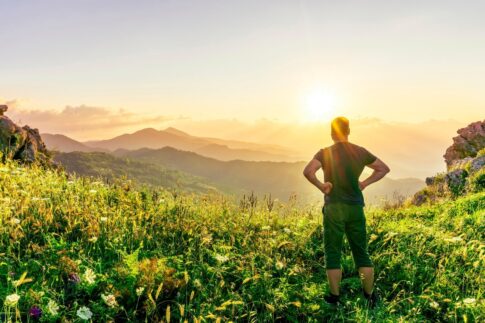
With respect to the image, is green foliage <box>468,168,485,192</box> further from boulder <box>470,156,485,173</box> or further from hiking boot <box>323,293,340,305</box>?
hiking boot <box>323,293,340,305</box>

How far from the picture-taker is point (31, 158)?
15.1 meters

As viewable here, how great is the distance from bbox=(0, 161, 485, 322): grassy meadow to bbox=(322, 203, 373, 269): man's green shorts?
2.01 ft

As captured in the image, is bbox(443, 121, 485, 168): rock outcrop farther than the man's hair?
Yes

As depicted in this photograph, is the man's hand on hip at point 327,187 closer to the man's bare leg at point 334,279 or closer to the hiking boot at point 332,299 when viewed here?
the man's bare leg at point 334,279

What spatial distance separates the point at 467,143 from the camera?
84.0 feet

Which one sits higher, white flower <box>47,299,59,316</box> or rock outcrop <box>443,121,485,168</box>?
rock outcrop <box>443,121,485,168</box>

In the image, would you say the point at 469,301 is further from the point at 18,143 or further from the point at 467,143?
the point at 467,143

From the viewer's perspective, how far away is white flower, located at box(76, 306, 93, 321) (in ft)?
14.1

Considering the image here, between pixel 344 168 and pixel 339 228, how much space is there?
33.9 inches

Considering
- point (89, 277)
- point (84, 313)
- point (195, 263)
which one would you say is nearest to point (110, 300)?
point (84, 313)

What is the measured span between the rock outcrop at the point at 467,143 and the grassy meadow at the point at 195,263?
17781 mm

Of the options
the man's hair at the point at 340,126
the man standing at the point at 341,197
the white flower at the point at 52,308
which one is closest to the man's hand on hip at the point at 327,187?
the man standing at the point at 341,197

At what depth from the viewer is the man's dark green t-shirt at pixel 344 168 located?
5.82m

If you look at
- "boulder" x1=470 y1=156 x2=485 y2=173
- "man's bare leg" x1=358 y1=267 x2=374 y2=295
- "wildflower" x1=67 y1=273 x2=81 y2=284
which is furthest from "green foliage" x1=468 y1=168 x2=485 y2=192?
"wildflower" x1=67 y1=273 x2=81 y2=284
